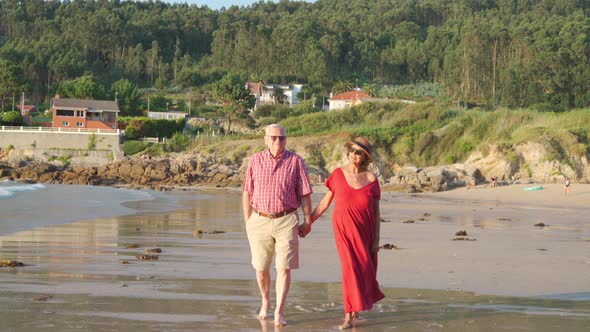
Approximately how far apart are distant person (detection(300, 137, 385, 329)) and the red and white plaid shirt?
0.71 ft

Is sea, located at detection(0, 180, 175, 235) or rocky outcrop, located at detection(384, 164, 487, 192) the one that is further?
rocky outcrop, located at detection(384, 164, 487, 192)

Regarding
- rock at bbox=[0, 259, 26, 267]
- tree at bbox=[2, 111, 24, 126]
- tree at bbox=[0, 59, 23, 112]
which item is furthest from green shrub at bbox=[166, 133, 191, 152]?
rock at bbox=[0, 259, 26, 267]

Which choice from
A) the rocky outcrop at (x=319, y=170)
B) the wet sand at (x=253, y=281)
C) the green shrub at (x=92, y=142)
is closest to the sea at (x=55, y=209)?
the wet sand at (x=253, y=281)

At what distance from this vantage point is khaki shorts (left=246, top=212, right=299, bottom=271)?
664 cm

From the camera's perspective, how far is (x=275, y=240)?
6754 millimetres

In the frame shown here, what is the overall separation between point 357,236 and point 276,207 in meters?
0.67

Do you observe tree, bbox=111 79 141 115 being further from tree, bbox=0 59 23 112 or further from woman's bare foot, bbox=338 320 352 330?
woman's bare foot, bbox=338 320 352 330

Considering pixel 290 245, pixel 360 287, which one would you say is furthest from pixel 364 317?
pixel 290 245

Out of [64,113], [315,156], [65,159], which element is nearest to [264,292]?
[315,156]

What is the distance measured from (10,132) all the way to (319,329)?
157 feet

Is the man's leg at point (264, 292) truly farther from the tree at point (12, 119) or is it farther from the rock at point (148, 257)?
the tree at point (12, 119)

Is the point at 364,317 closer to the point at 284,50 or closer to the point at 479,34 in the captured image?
the point at 479,34

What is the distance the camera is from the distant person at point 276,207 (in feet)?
21.8

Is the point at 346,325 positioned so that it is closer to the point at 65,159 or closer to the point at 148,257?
the point at 148,257
